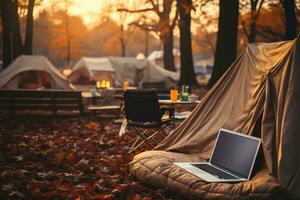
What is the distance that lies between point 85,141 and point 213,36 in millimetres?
53506

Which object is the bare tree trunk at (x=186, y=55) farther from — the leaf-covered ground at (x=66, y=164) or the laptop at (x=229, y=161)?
the laptop at (x=229, y=161)

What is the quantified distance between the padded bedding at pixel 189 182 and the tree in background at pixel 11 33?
17.4 m

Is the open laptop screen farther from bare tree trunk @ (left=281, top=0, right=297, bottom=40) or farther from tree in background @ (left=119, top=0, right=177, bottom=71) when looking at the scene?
tree in background @ (left=119, top=0, right=177, bottom=71)

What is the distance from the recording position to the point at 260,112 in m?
5.75

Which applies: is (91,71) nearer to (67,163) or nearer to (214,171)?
(67,163)

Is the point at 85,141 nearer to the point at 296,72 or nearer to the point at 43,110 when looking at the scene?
the point at 43,110

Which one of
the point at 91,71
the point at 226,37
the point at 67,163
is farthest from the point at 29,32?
the point at 67,163

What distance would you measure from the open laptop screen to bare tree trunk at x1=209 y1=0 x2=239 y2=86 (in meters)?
7.13

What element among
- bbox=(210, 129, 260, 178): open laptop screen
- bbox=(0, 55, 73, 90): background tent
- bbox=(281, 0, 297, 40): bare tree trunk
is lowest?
bbox=(210, 129, 260, 178): open laptop screen

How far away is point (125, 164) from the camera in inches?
279

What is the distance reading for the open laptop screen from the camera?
5.25 m

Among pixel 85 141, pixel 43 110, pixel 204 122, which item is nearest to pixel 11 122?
pixel 43 110

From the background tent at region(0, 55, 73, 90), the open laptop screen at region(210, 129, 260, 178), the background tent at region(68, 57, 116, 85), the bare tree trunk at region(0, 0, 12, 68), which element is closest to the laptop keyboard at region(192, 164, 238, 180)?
the open laptop screen at region(210, 129, 260, 178)

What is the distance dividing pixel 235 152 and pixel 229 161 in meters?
0.14
